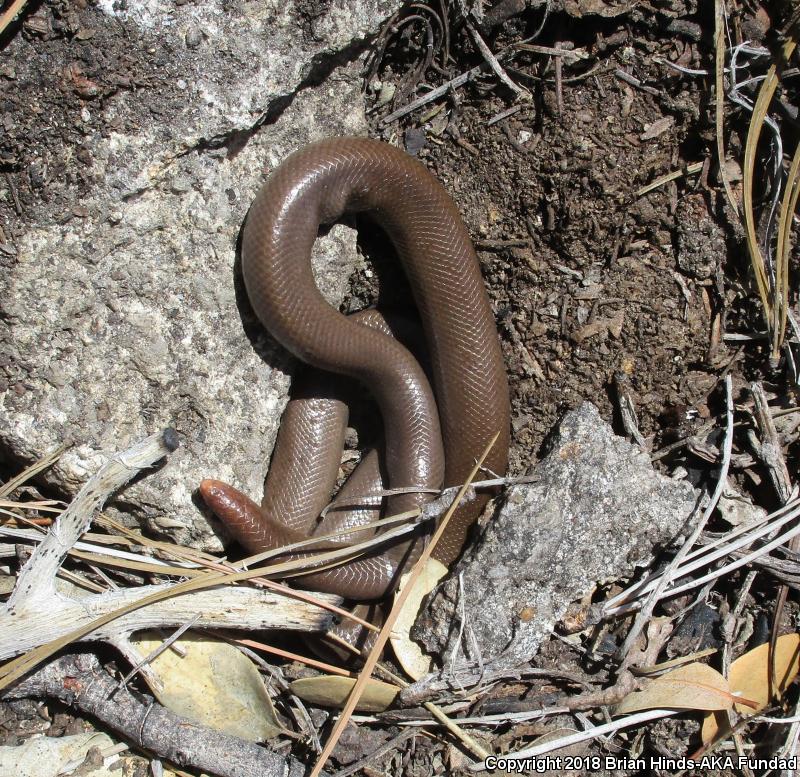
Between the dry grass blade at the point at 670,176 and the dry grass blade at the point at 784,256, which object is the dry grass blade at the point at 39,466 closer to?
the dry grass blade at the point at 670,176

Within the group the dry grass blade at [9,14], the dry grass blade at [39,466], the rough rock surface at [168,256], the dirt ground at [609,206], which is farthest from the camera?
the dirt ground at [609,206]

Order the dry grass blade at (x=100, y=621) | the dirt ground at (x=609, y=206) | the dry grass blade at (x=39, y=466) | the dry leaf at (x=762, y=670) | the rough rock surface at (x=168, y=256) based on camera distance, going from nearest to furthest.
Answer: the dry grass blade at (x=100, y=621) → the rough rock surface at (x=168, y=256) → the dry grass blade at (x=39, y=466) → the dry leaf at (x=762, y=670) → the dirt ground at (x=609, y=206)

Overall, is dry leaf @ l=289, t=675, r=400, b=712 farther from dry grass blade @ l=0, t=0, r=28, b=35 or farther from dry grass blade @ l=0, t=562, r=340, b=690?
dry grass blade @ l=0, t=0, r=28, b=35

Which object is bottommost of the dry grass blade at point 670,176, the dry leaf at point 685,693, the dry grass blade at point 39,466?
the dry leaf at point 685,693

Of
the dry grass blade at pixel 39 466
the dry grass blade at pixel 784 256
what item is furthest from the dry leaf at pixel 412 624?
the dry grass blade at pixel 784 256

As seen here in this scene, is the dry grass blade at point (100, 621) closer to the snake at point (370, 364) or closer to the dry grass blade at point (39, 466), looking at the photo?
the snake at point (370, 364)

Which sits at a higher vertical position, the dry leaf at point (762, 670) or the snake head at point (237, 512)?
the snake head at point (237, 512)

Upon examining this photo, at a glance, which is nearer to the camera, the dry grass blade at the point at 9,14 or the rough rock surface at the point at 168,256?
the dry grass blade at the point at 9,14
